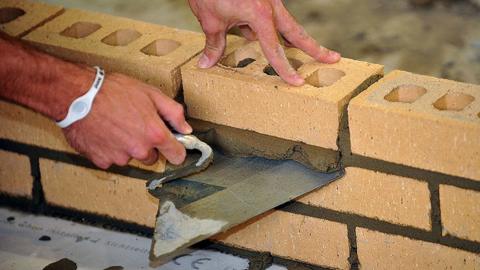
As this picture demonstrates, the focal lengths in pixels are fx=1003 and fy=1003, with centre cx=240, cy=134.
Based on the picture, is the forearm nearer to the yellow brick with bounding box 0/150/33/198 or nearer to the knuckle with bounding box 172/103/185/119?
the knuckle with bounding box 172/103/185/119

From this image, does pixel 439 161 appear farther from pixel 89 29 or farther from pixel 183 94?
pixel 89 29

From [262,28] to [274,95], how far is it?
0.20 m

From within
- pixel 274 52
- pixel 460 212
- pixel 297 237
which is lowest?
pixel 297 237

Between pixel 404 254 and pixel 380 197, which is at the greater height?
pixel 380 197

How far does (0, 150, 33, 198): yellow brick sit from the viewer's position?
3613 millimetres

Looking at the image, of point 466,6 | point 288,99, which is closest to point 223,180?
point 288,99

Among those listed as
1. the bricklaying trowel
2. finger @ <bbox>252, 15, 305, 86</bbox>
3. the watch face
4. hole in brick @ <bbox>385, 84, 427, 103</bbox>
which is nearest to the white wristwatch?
the watch face

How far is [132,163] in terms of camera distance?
11.1 feet

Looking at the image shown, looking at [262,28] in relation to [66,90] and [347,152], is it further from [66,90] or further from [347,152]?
[66,90]

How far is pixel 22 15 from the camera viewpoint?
3.64 m

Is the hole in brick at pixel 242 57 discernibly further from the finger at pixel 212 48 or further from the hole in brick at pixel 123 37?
the hole in brick at pixel 123 37

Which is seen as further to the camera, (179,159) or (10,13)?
(10,13)

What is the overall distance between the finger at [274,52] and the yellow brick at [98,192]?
2.29 ft

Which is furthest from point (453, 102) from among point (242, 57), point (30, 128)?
point (30, 128)
